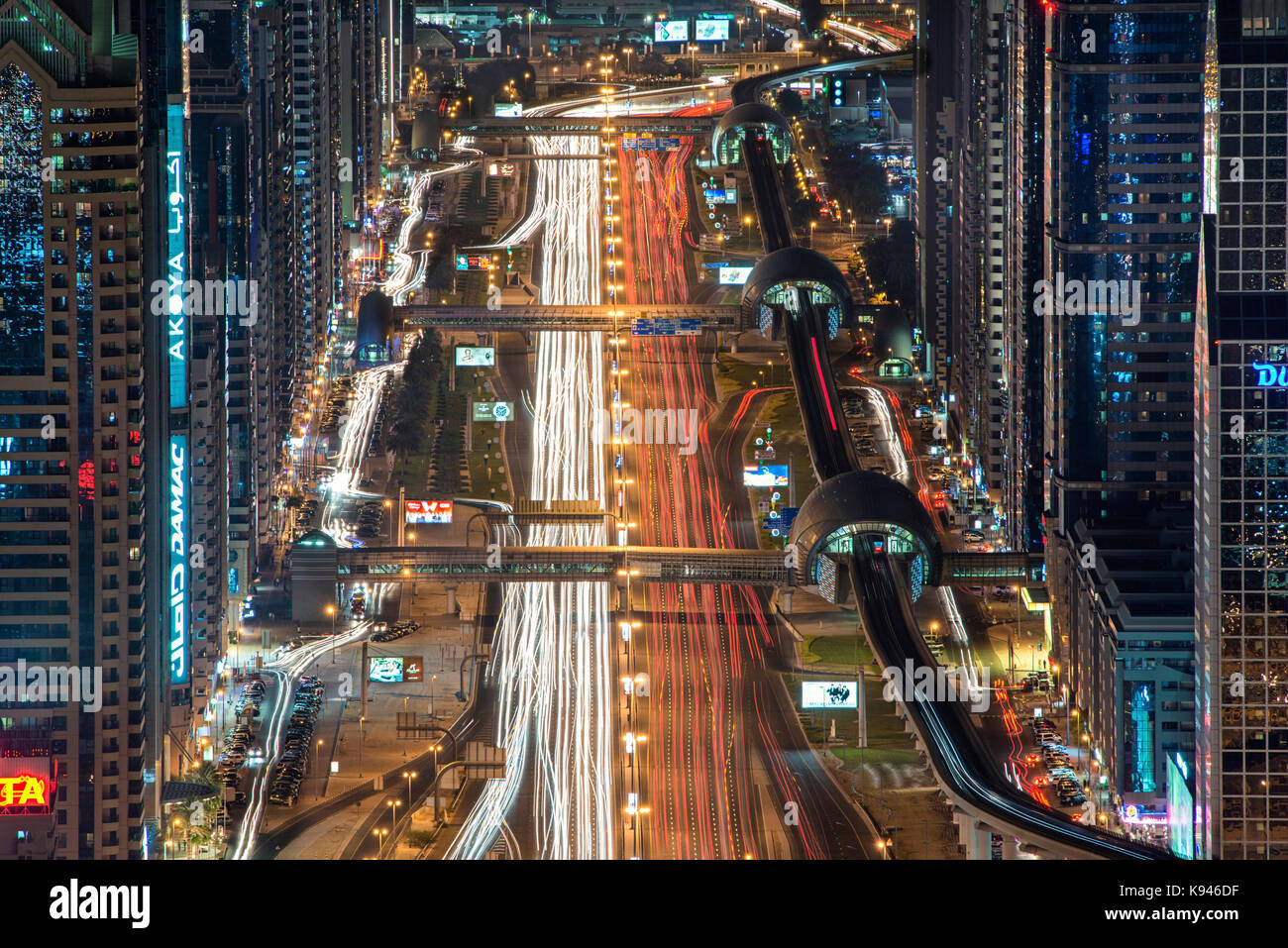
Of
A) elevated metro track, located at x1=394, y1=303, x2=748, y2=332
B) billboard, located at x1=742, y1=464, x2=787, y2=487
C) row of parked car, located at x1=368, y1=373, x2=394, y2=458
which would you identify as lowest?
billboard, located at x1=742, y1=464, x2=787, y2=487

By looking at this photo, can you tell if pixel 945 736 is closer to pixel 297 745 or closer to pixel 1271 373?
pixel 297 745

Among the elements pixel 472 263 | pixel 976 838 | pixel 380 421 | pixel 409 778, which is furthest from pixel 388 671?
pixel 472 263

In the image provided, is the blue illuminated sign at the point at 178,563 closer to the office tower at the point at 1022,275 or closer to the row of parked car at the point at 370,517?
the row of parked car at the point at 370,517

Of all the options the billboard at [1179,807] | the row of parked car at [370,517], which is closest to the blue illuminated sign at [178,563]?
the row of parked car at [370,517]

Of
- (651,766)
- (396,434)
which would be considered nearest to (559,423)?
(396,434)

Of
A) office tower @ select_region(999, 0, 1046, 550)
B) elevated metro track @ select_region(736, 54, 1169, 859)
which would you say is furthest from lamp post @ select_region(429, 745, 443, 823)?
office tower @ select_region(999, 0, 1046, 550)

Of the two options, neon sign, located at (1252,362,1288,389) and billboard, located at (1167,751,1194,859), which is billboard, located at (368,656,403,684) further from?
neon sign, located at (1252,362,1288,389)
